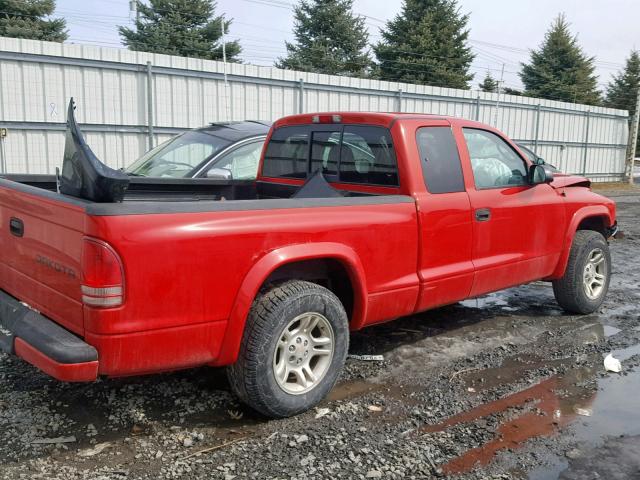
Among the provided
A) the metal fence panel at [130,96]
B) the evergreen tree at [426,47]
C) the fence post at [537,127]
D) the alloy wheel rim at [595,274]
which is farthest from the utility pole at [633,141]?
the alloy wheel rim at [595,274]

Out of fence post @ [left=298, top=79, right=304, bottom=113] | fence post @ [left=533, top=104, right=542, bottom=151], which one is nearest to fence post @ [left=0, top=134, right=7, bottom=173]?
fence post @ [left=298, top=79, right=304, bottom=113]

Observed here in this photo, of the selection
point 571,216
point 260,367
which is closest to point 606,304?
point 571,216

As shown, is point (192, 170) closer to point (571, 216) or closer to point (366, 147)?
point (366, 147)

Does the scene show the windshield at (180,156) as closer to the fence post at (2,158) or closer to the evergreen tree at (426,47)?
the fence post at (2,158)

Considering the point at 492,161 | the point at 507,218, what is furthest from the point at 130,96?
the point at 507,218

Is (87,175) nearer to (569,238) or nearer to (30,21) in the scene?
(569,238)

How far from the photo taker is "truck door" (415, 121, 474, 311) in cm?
438

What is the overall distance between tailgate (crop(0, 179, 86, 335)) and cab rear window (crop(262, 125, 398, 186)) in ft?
7.38

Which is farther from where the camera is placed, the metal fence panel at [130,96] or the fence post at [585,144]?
the fence post at [585,144]

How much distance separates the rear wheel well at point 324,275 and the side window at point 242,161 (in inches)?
141

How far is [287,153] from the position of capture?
211 inches

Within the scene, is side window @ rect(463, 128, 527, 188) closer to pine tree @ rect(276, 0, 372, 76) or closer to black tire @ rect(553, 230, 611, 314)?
black tire @ rect(553, 230, 611, 314)

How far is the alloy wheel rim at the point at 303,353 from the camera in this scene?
3.66 metres

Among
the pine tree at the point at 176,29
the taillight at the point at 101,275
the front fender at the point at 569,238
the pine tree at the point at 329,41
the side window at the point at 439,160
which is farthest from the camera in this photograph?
the pine tree at the point at 329,41
